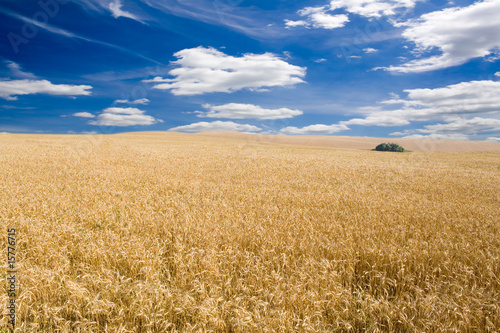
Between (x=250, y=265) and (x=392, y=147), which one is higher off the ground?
(x=392, y=147)

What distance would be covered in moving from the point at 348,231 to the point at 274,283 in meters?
2.99

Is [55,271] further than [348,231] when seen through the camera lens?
No

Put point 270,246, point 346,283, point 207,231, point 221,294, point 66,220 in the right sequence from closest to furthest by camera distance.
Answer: point 221,294 → point 346,283 → point 270,246 → point 207,231 → point 66,220

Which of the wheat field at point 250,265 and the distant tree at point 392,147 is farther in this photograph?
the distant tree at point 392,147

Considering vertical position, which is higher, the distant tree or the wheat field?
the distant tree

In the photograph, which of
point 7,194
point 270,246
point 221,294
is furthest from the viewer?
point 7,194

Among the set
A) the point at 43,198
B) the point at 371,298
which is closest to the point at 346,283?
the point at 371,298

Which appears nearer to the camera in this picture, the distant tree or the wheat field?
the wheat field

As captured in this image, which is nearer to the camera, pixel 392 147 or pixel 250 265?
pixel 250 265

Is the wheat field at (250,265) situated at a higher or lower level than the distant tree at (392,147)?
lower

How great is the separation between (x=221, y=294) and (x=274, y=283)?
2.71ft

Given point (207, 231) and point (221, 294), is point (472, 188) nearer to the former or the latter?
point (207, 231)

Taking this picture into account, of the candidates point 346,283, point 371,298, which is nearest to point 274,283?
point 346,283

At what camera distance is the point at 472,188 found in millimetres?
14648
